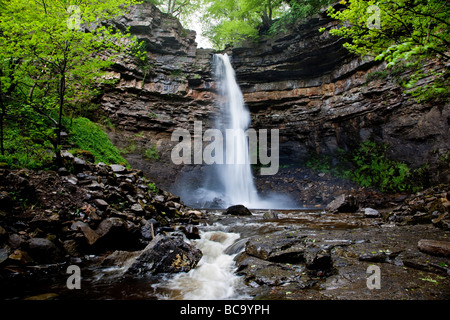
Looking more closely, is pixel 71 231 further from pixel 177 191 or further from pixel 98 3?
pixel 177 191

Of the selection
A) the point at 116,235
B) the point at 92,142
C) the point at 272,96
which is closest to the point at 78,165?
the point at 116,235

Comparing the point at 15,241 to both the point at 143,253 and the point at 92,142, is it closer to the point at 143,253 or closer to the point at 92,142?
the point at 143,253

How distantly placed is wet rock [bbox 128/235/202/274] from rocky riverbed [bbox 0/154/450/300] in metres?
0.02

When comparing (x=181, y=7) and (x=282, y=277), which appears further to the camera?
(x=181, y=7)

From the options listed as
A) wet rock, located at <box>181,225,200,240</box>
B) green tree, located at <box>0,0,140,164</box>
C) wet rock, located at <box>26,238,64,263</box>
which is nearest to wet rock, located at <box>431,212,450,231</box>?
wet rock, located at <box>181,225,200,240</box>

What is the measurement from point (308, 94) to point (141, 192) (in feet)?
52.8

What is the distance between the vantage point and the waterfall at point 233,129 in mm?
18078

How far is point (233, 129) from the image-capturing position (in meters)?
19.2

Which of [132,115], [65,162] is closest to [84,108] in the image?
[132,115]

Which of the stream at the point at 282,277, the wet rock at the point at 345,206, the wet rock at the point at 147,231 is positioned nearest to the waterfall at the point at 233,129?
the wet rock at the point at 345,206

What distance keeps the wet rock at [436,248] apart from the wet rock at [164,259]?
13.0 feet

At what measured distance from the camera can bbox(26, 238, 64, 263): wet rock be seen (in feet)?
11.3

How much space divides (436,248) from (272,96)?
16790mm

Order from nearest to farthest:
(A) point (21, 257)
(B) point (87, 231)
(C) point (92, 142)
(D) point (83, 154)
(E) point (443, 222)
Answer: (A) point (21, 257) < (B) point (87, 231) < (E) point (443, 222) < (D) point (83, 154) < (C) point (92, 142)
